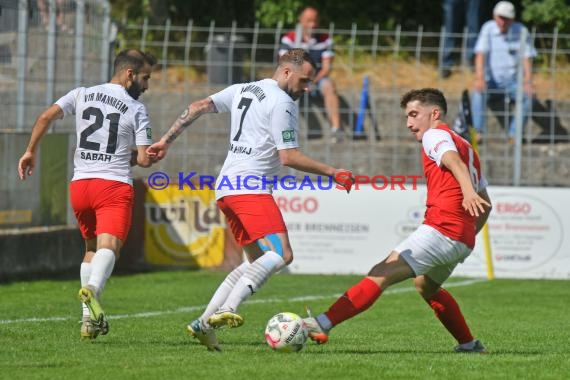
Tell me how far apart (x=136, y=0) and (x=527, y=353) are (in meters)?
17.1

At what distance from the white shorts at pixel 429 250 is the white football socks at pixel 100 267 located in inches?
90.6

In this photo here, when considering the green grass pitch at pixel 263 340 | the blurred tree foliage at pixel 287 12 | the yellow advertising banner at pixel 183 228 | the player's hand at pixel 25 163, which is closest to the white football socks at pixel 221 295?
the green grass pitch at pixel 263 340

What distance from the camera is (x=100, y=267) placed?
374 inches

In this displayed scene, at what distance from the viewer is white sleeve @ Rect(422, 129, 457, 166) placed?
833 cm

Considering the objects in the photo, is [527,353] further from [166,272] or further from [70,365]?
[166,272]

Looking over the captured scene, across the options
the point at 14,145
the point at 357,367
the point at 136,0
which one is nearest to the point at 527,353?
the point at 357,367

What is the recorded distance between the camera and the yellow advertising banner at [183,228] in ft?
56.6

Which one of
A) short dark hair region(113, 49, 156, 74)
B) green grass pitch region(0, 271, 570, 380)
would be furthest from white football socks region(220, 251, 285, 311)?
short dark hair region(113, 49, 156, 74)

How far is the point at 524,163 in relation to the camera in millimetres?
17406

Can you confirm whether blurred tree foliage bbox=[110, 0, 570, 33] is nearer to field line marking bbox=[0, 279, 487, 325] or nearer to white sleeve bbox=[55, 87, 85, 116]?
field line marking bbox=[0, 279, 487, 325]

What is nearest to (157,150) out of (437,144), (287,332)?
(287,332)

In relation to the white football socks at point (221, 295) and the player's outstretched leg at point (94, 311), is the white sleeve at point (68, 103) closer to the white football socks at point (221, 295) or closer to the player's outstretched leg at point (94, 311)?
the player's outstretched leg at point (94, 311)

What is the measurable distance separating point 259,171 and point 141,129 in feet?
4.30

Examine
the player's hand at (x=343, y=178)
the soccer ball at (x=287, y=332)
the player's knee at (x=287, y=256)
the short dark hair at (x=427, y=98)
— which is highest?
the short dark hair at (x=427, y=98)
